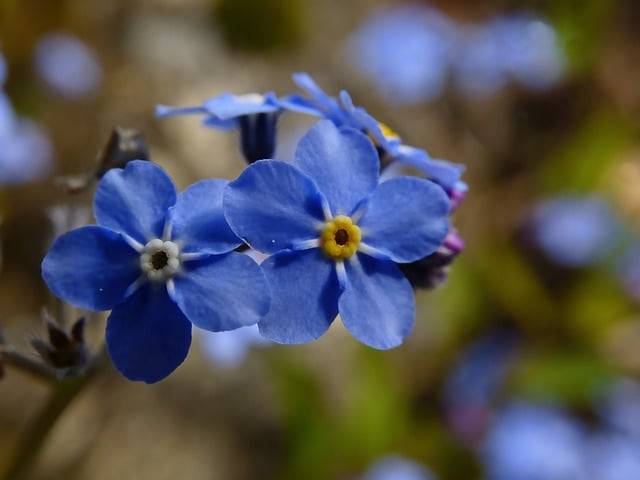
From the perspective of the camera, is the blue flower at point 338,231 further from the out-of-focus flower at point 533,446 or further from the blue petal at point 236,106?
the out-of-focus flower at point 533,446

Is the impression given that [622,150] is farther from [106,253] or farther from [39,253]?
[106,253]

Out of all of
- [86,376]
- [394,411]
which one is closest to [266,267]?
[86,376]

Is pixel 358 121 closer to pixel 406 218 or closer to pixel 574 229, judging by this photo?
pixel 406 218

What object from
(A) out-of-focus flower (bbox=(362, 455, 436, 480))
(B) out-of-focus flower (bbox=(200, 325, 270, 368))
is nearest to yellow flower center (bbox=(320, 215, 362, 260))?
(B) out-of-focus flower (bbox=(200, 325, 270, 368))

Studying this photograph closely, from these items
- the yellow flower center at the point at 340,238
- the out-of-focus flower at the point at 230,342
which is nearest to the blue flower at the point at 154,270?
the yellow flower center at the point at 340,238

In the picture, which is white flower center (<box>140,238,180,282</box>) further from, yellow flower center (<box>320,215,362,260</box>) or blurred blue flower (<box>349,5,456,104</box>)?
blurred blue flower (<box>349,5,456,104</box>)

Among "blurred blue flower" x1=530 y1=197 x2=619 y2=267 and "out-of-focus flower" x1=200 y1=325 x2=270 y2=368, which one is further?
"blurred blue flower" x1=530 y1=197 x2=619 y2=267
